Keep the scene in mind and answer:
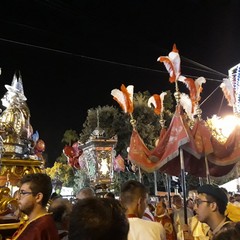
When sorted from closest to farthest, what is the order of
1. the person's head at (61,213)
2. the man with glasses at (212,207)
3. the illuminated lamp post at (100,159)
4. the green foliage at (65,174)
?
the man with glasses at (212,207)
the person's head at (61,213)
the illuminated lamp post at (100,159)
the green foliage at (65,174)

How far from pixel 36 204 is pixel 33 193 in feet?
0.33

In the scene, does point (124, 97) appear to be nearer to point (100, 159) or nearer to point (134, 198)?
point (100, 159)

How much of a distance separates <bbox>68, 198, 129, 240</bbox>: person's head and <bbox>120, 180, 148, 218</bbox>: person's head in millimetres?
1890

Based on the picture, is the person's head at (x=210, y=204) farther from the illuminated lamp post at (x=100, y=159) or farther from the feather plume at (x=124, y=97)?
the illuminated lamp post at (x=100, y=159)

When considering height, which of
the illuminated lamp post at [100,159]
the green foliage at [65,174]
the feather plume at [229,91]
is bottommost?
the illuminated lamp post at [100,159]

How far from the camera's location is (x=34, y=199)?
315 cm

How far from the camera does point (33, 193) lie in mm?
3160

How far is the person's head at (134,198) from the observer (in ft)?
11.9

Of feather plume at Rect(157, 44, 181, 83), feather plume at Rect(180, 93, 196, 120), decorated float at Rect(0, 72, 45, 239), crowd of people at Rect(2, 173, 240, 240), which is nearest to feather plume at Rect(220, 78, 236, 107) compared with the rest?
feather plume at Rect(180, 93, 196, 120)

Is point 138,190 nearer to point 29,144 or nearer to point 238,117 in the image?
point 29,144

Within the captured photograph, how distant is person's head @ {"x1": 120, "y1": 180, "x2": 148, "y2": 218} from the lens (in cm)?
364

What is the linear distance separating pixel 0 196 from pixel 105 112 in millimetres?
22999

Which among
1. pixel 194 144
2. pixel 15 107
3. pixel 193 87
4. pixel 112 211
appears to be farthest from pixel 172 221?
pixel 112 211

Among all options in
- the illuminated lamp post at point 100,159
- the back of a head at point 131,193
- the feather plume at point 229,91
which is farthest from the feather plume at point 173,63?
the back of a head at point 131,193
